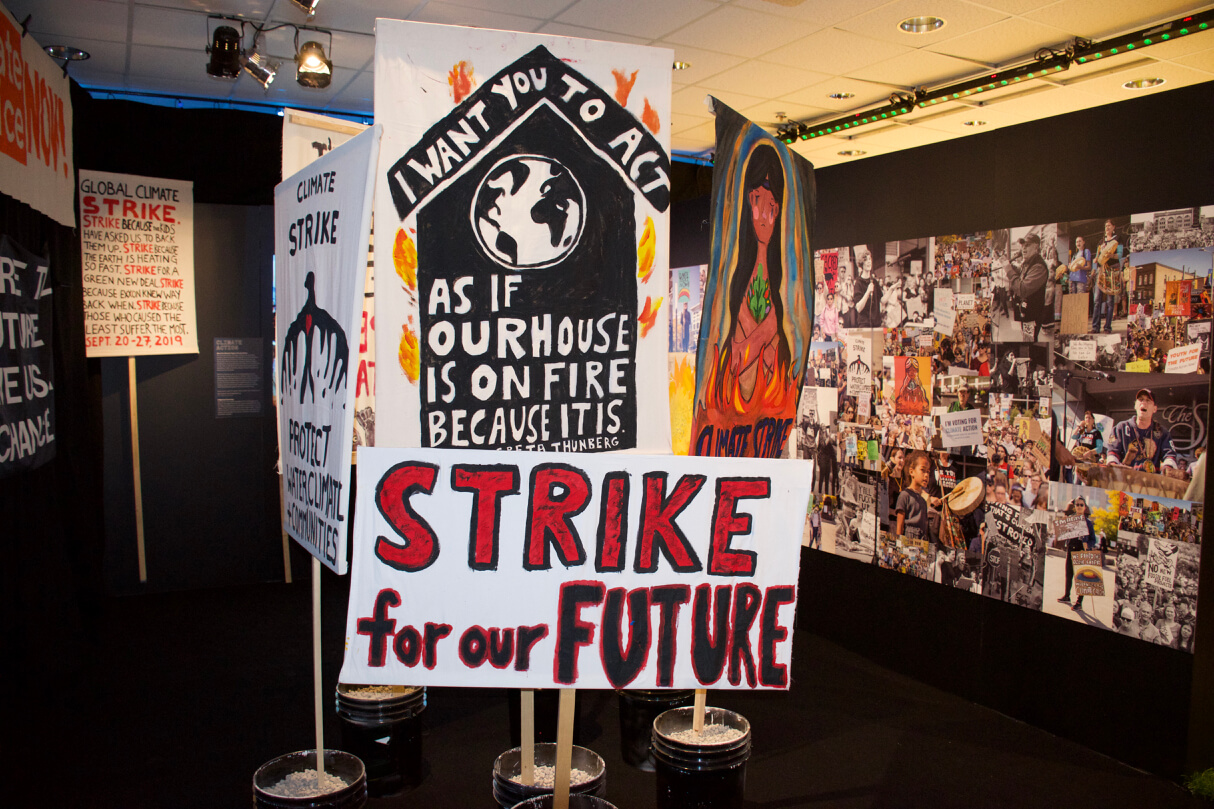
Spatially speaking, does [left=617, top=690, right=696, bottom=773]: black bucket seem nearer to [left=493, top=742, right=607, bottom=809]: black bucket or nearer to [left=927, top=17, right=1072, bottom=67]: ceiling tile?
[left=493, top=742, right=607, bottom=809]: black bucket

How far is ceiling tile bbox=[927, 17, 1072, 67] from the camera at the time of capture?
4512mm

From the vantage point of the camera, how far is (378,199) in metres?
1.73

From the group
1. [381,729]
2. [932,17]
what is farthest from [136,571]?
[932,17]

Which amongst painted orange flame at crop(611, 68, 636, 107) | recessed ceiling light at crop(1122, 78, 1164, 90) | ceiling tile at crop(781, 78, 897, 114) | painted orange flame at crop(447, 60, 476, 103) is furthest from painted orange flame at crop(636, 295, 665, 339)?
recessed ceiling light at crop(1122, 78, 1164, 90)

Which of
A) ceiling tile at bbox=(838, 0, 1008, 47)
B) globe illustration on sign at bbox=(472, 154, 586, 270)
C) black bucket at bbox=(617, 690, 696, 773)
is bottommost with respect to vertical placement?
black bucket at bbox=(617, 690, 696, 773)

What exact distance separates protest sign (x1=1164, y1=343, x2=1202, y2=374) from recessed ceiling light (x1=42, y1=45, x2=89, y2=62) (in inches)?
211

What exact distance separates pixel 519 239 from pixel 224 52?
331 cm

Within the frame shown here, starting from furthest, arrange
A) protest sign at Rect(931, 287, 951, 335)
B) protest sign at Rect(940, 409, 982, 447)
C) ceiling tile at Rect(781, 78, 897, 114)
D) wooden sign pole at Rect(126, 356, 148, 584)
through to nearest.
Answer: ceiling tile at Rect(781, 78, 897, 114) < wooden sign pole at Rect(126, 356, 148, 584) < protest sign at Rect(931, 287, 951, 335) < protest sign at Rect(940, 409, 982, 447)

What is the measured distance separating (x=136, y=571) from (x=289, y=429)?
3744mm

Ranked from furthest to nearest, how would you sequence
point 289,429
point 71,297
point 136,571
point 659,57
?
point 136,571 < point 71,297 < point 289,429 < point 659,57

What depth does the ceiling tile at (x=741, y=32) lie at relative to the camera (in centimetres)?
436

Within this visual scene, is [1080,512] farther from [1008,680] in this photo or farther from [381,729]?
[381,729]

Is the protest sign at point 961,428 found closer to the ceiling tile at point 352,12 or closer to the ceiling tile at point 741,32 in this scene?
the ceiling tile at point 741,32

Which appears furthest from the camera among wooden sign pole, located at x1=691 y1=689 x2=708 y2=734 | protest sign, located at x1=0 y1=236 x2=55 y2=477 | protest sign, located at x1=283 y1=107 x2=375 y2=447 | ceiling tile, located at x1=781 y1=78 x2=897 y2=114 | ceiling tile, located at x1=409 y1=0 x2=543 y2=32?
ceiling tile, located at x1=781 y1=78 x2=897 y2=114
